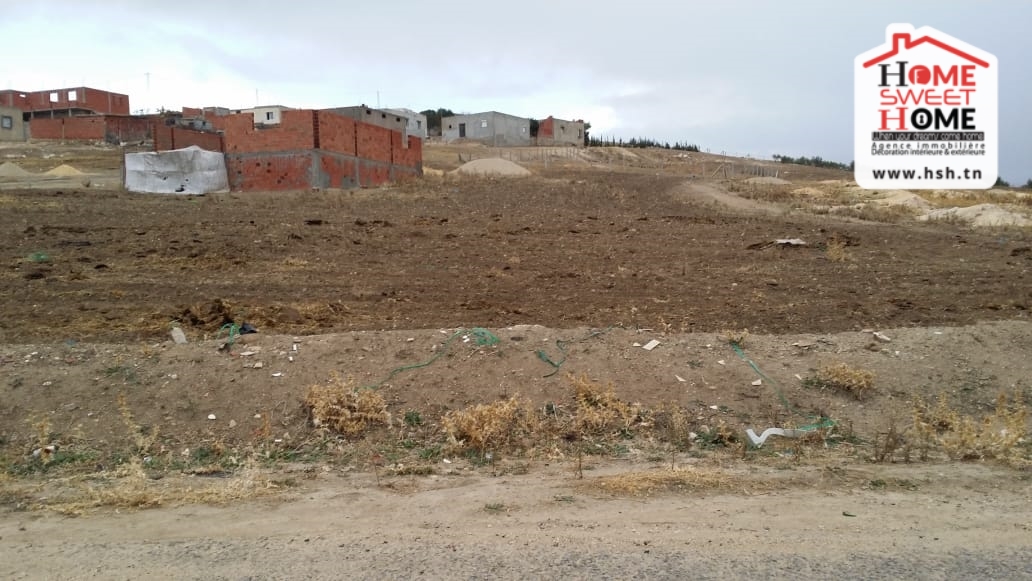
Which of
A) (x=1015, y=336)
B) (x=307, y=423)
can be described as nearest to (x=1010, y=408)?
(x=1015, y=336)

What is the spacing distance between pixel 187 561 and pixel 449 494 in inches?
64.3

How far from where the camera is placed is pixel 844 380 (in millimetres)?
6434

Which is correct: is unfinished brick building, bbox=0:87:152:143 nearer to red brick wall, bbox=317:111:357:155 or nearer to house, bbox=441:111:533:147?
house, bbox=441:111:533:147

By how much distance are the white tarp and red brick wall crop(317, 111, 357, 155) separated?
14.3ft

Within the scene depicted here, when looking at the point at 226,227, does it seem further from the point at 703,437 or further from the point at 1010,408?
the point at 1010,408

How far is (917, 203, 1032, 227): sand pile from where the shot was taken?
62.2 ft

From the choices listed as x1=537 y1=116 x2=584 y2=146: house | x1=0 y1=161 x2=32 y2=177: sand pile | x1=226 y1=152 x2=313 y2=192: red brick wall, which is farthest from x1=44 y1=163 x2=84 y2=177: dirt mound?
x1=537 y1=116 x2=584 y2=146: house

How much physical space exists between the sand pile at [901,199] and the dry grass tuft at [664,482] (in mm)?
22954

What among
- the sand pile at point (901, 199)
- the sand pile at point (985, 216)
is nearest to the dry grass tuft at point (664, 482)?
the sand pile at point (985, 216)

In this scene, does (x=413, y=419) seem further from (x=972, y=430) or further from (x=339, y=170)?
(x=339, y=170)

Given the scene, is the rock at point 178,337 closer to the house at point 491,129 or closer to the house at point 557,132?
the house at point 491,129

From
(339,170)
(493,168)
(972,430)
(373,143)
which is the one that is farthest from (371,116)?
(972,430)

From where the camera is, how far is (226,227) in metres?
15.7

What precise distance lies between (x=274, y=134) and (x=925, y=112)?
71.1ft
